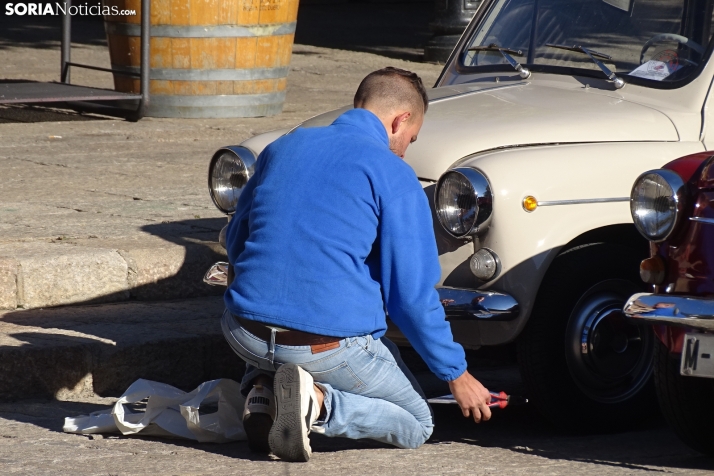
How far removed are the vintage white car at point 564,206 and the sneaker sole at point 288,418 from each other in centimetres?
68

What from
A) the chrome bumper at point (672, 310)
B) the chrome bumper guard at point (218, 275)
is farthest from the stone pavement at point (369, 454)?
the chrome bumper guard at point (218, 275)

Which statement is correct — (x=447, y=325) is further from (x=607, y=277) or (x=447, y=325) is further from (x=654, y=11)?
(x=654, y=11)

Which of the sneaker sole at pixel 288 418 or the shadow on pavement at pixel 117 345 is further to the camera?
the shadow on pavement at pixel 117 345

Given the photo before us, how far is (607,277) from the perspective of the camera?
4.07m

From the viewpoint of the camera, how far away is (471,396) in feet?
11.8

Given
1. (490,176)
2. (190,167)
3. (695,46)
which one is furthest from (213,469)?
(190,167)

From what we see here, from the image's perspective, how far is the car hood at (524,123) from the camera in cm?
419

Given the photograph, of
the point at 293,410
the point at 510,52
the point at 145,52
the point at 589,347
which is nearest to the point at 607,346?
the point at 589,347

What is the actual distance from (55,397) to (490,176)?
1835mm

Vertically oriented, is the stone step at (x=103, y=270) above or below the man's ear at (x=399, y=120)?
below

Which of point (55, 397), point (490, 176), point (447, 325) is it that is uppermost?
point (490, 176)

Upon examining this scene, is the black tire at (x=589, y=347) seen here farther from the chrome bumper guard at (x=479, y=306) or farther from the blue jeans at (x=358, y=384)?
the blue jeans at (x=358, y=384)

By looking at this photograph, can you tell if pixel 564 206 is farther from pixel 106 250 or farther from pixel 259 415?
pixel 106 250

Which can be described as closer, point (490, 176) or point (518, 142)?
point (490, 176)
